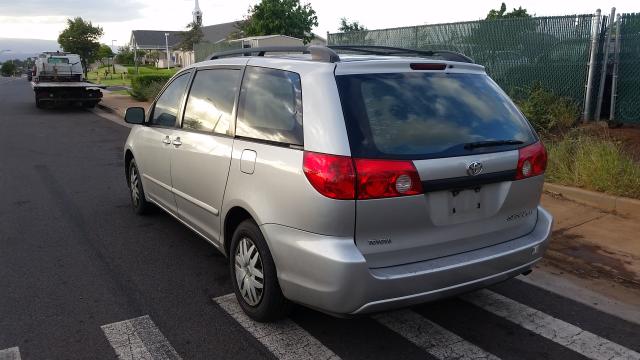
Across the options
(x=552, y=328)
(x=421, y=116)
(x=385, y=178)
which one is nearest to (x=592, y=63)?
(x=552, y=328)

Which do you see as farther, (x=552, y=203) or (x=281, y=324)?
(x=552, y=203)

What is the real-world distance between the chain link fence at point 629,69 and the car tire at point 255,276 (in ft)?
25.5

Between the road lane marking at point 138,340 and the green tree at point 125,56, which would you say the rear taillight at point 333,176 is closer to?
the road lane marking at point 138,340

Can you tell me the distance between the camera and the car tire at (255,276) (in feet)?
10.8

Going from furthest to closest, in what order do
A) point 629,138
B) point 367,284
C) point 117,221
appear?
point 629,138
point 117,221
point 367,284

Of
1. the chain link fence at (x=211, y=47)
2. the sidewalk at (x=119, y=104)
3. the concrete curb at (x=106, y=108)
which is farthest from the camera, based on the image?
the chain link fence at (x=211, y=47)

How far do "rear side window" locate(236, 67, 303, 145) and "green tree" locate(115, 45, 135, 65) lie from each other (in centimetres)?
7186

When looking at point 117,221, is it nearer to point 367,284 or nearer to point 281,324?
point 281,324

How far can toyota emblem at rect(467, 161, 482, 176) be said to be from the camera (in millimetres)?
3027

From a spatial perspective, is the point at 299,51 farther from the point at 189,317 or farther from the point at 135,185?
the point at 135,185

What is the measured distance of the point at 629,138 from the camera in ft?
26.6

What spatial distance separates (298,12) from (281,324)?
44.0 meters

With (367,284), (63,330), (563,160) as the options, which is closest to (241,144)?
(367,284)

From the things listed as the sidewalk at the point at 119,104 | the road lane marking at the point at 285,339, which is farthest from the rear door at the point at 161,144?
the sidewalk at the point at 119,104
